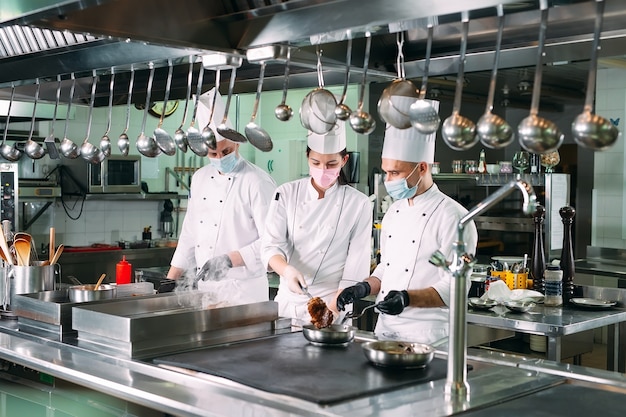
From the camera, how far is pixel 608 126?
1.88 metres

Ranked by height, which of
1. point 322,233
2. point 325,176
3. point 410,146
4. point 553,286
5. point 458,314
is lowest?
point 553,286

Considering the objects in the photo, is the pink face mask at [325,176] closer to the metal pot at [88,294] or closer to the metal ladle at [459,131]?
the metal pot at [88,294]

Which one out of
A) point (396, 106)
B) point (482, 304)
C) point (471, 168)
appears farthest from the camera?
point (471, 168)

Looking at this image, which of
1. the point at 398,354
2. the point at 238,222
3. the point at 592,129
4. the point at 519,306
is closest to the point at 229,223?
the point at 238,222

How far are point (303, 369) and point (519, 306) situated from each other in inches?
70.4

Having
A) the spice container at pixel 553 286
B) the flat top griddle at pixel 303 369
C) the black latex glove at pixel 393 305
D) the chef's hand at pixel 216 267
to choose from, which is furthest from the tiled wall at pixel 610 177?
the flat top griddle at pixel 303 369

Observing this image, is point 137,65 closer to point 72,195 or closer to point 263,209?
point 263,209

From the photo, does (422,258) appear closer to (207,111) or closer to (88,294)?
(88,294)

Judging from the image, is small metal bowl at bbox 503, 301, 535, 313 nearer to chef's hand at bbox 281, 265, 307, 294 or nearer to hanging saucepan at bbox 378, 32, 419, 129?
chef's hand at bbox 281, 265, 307, 294

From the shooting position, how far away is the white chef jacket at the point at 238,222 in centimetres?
458

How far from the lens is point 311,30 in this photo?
253cm

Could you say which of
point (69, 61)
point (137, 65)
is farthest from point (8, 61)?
point (137, 65)

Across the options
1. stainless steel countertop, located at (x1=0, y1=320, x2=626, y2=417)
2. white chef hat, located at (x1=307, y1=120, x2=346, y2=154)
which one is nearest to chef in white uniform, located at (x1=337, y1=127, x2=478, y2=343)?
white chef hat, located at (x1=307, y1=120, x2=346, y2=154)

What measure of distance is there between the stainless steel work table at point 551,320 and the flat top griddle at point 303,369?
1.16 m
